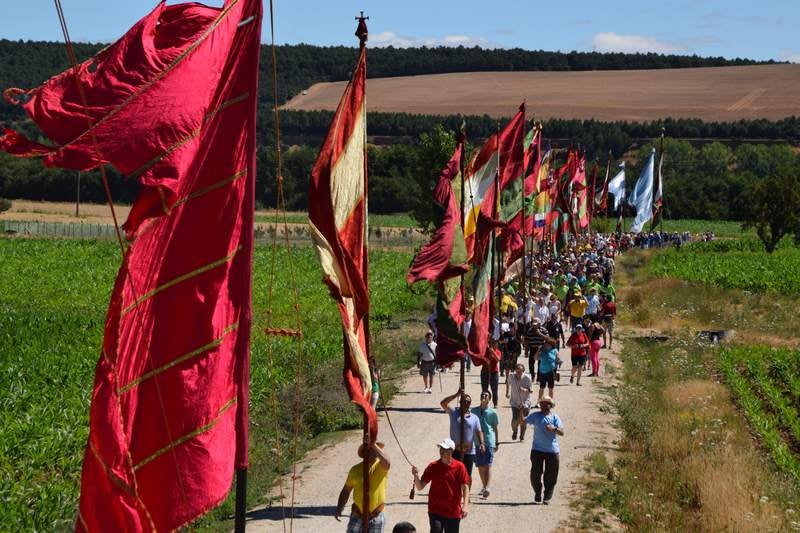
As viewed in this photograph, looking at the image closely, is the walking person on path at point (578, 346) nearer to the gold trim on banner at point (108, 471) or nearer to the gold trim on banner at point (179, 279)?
the gold trim on banner at point (179, 279)

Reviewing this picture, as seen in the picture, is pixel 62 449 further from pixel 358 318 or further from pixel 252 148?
pixel 252 148

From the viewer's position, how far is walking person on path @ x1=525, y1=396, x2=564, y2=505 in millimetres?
15438

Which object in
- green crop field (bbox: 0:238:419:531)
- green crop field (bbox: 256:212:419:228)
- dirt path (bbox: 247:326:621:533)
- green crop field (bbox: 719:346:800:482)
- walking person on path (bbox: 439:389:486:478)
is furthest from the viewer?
green crop field (bbox: 256:212:419:228)

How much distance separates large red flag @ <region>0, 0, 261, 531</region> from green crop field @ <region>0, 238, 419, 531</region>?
21.1 ft

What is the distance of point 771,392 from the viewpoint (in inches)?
1071

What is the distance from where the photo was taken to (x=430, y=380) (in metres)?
24.3

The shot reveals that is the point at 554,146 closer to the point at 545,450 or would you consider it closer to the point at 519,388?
the point at 519,388

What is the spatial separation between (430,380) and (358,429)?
3706mm

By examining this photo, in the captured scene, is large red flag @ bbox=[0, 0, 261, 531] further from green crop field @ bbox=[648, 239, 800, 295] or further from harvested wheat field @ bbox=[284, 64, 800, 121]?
harvested wheat field @ bbox=[284, 64, 800, 121]

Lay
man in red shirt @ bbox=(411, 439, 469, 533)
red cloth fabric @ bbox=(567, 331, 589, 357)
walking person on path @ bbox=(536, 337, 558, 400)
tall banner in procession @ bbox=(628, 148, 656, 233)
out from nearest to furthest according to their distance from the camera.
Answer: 1. man in red shirt @ bbox=(411, 439, 469, 533)
2. walking person on path @ bbox=(536, 337, 558, 400)
3. red cloth fabric @ bbox=(567, 331, 589, 357)
4. tall banner in procession @ bbox=(628, 148, 656, 233)

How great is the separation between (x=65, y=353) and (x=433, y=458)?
38.0ft

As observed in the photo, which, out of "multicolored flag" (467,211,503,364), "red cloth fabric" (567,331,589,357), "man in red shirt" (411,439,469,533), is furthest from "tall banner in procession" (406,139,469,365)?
"red cloth fabric" (567,331,589,357)

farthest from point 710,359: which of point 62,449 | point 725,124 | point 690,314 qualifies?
point 725,124

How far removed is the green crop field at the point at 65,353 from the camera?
52.1ft
